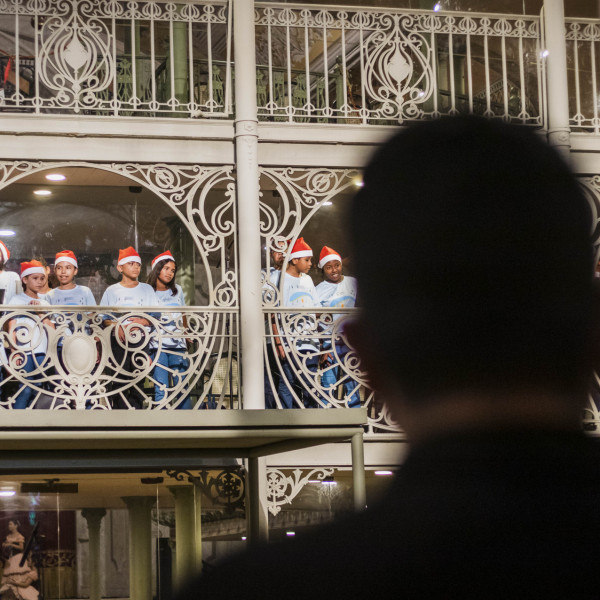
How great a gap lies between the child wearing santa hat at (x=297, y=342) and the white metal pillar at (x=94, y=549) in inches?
78.7

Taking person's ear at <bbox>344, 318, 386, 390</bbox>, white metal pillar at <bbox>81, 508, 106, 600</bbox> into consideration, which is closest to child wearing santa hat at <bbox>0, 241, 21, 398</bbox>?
white metal pillar at <bbox>81, 508, 106, 600</bbox>

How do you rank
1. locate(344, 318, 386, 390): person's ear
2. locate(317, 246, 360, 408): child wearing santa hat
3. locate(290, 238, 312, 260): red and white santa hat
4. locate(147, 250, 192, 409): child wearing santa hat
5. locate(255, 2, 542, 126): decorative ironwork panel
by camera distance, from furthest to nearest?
locate(290, 238, 312, 260): red and white santa hat, locate(255, 2, 542, 126): decorative ironwork panel, locate(317, 246, 360, 408): child wearing santa hat, locate(147, 250, 192, 409): child wearing santa hat, locate(344, 318, 386, 390): person's ear

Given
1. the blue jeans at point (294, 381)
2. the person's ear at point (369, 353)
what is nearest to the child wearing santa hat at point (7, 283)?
the blue jeans at point (294, 381)

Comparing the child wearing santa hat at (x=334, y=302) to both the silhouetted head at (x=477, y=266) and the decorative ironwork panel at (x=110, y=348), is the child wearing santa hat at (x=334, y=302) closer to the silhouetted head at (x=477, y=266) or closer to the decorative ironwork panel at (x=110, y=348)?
the decorative ironwork panel at (x=110, y=348)

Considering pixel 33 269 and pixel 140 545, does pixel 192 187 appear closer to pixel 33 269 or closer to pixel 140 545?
pixel 33 269

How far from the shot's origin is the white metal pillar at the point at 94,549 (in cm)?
1029

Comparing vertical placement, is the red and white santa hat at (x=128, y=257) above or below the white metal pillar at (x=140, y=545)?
above

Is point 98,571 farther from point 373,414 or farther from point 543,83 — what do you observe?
point 543,83

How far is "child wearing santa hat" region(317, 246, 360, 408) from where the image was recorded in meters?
10.8

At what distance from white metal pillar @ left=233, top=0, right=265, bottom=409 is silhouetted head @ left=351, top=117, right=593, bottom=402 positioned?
9.60 meters

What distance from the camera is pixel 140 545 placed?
10.6 m

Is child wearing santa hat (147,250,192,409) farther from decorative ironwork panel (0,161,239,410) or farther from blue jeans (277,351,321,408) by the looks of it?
blue jeans (277,351,321,408)

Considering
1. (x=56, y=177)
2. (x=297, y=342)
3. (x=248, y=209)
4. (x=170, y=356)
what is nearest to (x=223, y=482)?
(x=170, y=356)

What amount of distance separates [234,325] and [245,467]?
209cm
